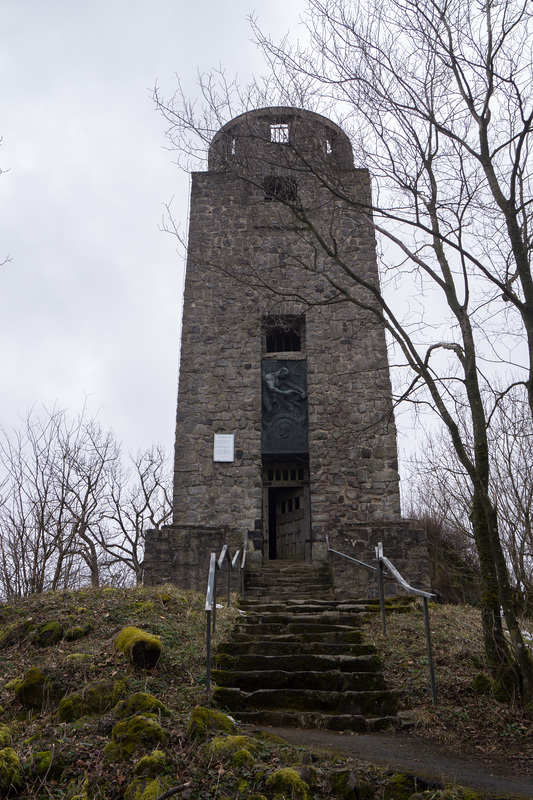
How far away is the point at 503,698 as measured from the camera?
15.5 feet

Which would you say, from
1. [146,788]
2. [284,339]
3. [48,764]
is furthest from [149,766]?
[284,339]

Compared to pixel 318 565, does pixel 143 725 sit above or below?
below

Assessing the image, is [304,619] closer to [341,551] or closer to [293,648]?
[293,648]

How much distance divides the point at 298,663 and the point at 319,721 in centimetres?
90

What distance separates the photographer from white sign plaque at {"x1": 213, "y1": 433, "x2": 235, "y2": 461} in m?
11.1

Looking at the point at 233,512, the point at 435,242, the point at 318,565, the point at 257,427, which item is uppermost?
the point at 435,242

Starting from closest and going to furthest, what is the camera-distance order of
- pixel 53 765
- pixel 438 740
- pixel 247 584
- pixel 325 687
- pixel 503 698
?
pixel 53 765
pixel 438 740
pixel 503 698
pixel 325 687
pixel 247 584

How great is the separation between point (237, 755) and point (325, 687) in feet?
5.90

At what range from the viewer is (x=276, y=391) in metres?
11.7

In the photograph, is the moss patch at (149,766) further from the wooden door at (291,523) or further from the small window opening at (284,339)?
the small window opening at (284,339)

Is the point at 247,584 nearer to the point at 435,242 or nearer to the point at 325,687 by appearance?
the point at 325,687

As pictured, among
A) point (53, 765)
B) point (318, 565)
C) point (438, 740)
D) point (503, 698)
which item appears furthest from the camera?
point (318, 565)

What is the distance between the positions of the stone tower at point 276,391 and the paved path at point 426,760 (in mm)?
5791

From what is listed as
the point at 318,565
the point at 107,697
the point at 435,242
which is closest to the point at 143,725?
the point at 107,697
